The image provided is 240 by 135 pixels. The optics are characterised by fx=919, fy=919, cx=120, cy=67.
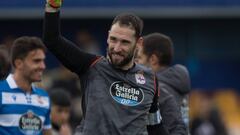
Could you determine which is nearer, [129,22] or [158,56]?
[129,22]

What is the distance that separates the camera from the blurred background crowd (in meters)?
17.5

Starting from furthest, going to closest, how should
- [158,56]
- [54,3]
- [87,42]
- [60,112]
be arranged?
[87,42] < [60,112] < [158,56] < [54,3]

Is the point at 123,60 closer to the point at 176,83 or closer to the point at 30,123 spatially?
the point at 176,83

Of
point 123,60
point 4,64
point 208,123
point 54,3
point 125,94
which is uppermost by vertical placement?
point 54,3

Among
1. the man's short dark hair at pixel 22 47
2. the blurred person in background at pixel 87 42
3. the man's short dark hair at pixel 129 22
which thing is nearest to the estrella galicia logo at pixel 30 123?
the man's short dark hair at pixel 22 47

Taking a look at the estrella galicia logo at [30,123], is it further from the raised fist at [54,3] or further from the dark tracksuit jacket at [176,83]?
the raised fist at [54,3]

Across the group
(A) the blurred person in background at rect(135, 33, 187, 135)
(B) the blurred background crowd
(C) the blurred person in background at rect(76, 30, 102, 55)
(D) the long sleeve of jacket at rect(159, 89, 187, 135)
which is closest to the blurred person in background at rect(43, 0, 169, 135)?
(D) the long sleeve of jacket at rect(159, 89, 187, 135)

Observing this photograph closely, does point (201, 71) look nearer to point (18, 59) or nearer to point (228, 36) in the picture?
point (228, 36)

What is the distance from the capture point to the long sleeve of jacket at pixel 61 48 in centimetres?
631

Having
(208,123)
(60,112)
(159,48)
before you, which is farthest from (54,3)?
(208,123)

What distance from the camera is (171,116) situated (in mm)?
7512

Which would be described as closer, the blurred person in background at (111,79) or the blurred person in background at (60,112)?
the blurred person in background at (111,79)

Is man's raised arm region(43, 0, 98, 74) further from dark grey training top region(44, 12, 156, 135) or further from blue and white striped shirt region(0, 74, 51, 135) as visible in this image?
blue and white striped shirt region(0, 74, 51, 135)

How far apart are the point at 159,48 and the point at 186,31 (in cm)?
1046
